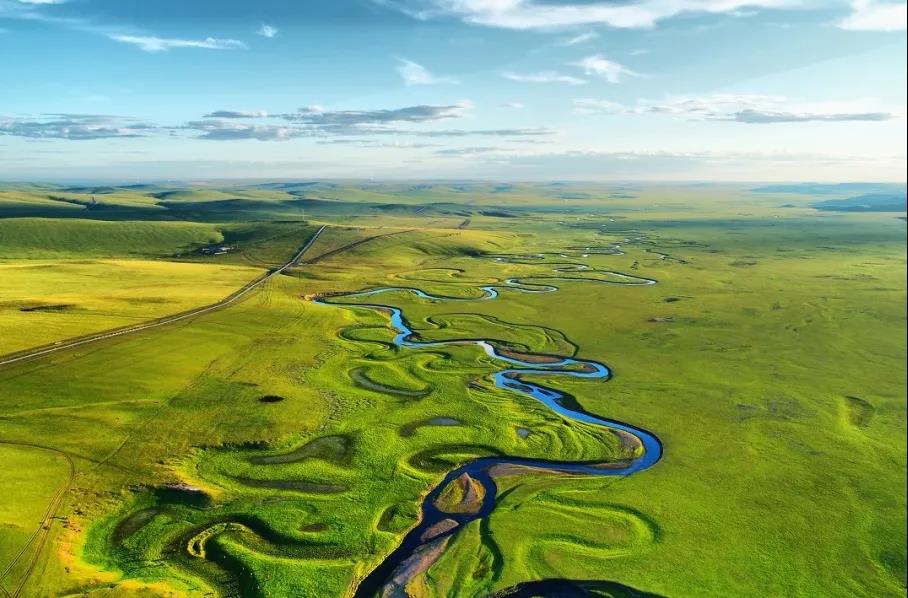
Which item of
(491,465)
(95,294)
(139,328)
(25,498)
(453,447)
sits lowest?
(491,465)

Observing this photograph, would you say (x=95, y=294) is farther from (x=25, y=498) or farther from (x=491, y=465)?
(x=491, y=465)

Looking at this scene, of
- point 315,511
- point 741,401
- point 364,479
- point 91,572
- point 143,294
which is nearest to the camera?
point 91,572

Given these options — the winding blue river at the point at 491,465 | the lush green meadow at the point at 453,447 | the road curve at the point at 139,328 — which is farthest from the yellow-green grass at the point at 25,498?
the road curve at the point at 139,328

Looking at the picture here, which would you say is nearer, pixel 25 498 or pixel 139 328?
pixel 25 498

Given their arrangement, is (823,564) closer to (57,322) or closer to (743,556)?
(743,556)

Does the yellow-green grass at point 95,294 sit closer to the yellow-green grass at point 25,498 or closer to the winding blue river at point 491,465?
the yellow-green grass at point 25,498

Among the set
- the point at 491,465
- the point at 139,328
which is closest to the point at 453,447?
the point at 491,465

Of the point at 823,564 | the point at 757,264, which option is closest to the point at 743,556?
the point at 823,564
